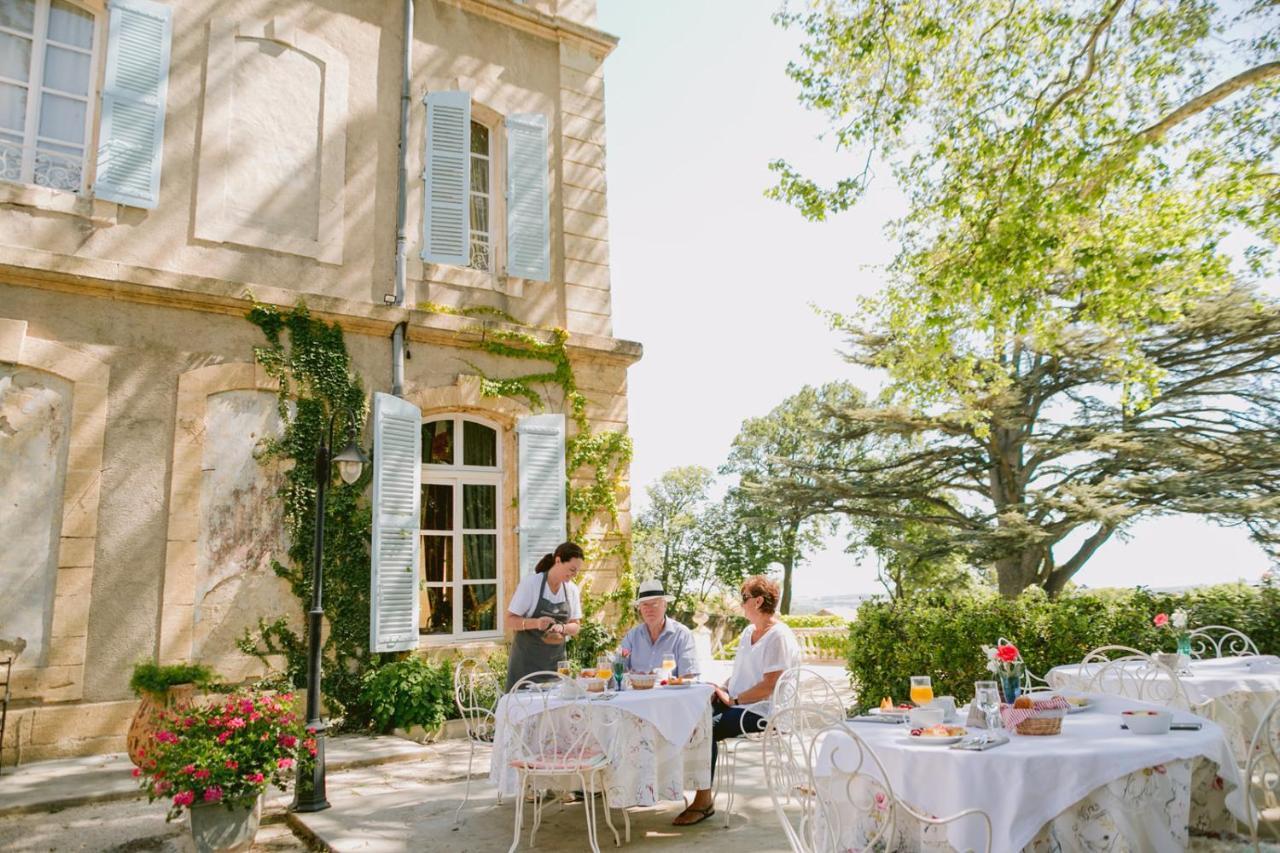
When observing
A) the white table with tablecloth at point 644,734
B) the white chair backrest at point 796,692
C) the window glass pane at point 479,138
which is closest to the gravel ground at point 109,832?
the white table with tablecloth at point 644,734

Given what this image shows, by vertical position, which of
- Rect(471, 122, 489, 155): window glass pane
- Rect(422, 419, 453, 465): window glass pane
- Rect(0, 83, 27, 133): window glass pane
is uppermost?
Rect(471, 122, 489, 155): window glass pane

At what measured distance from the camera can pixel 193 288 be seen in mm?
6848

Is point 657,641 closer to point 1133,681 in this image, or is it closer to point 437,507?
point 1133,681

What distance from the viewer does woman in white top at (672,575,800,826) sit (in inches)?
180

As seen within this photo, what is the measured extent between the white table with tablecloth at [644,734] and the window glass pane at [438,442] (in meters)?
4.11

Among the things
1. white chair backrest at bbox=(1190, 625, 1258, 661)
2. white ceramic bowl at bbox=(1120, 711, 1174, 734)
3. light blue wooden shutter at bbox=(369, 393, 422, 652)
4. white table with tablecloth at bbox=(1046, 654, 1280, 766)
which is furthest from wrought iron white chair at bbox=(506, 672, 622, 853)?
white chair backrest at bbox=(1190, 625, 1258, 661)

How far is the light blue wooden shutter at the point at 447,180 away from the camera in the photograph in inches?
328

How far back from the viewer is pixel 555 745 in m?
4.08

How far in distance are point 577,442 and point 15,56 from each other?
5592 mm

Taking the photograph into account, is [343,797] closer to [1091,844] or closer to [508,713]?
[508,713]

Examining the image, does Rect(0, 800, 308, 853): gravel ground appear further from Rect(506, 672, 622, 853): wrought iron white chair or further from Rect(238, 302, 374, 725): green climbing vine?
Rect(238, 302, 374, 725): green climbing vine

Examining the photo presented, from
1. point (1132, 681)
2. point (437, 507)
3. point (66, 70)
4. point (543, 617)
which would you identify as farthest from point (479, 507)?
point (1132, 681)

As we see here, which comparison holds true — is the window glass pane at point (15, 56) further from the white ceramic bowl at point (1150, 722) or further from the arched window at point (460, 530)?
the white ceramic bowl at point (1150, 722)

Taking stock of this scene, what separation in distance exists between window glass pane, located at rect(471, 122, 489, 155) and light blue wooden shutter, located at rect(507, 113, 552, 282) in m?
0.39
